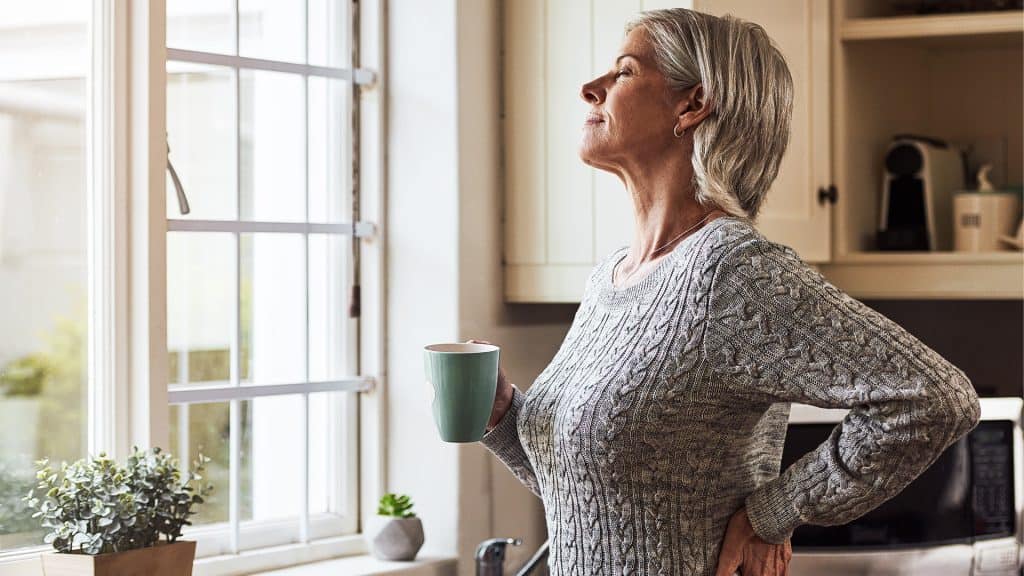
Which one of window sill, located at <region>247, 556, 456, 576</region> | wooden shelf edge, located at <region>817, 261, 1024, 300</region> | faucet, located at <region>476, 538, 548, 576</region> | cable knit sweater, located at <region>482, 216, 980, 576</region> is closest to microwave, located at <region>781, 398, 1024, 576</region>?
wooden shelf edge, located at <region>817, 261, 1024, 300</region>

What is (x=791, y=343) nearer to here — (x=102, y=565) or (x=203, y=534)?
(x=102, y=565)

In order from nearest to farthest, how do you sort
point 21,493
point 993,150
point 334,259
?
point 21,493, point 334,259, point 993,150

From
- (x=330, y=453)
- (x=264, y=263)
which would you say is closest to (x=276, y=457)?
(x=330, y=453)

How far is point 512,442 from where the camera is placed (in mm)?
1332

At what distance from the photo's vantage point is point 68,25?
1687 millimetres

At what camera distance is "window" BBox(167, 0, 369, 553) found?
184 cm

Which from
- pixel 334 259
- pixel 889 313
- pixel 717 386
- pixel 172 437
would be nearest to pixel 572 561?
pixel 717 386

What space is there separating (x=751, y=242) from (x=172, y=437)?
3.49ft

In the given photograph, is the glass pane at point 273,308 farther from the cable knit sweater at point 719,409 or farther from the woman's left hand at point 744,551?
the woman's left hand at point 744,551

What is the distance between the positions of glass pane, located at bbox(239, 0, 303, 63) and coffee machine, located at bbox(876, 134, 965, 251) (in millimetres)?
1165

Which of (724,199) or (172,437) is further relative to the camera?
(172,437)

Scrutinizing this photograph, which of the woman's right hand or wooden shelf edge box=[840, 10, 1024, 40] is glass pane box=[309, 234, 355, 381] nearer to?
the woman's right hand

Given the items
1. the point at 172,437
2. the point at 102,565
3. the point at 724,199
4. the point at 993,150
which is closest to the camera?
the point at 724,199

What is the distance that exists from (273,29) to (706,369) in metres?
1.15
